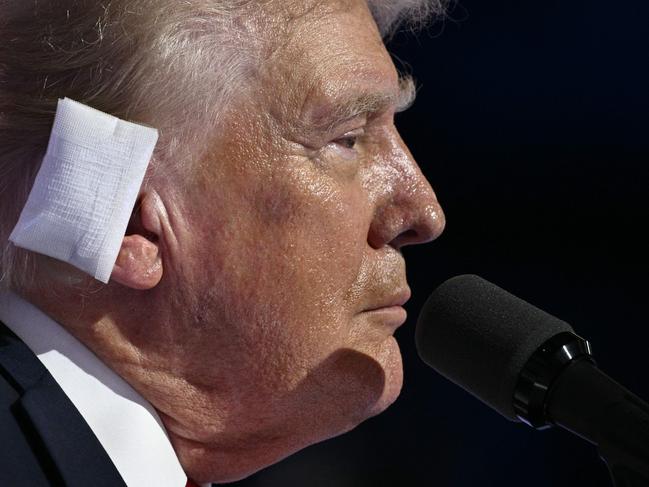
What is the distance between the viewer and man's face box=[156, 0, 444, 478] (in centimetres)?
128

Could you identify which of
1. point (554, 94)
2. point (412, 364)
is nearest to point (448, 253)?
point (412, 364)

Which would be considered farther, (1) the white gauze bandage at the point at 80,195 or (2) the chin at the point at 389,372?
(2) the chin at the point at 389,372

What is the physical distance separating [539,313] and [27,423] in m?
0.59

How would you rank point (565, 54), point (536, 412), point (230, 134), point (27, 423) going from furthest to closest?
point (565, 54) < point (230, 134) < point (27, 423) < point (536, 412)

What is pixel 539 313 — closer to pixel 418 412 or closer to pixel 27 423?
pixel 27 423

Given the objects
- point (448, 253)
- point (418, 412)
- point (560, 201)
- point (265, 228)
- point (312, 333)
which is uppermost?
point (265, 228)

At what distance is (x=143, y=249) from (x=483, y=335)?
427 millimetres

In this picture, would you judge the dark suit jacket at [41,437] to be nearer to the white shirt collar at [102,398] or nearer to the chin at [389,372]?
the white shirt collar at [102,398]

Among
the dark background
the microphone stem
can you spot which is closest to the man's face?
the microphone stem

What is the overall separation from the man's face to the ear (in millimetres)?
31

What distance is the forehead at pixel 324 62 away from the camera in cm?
129

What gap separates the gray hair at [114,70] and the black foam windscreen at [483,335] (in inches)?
14.3

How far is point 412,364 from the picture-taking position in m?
2.37

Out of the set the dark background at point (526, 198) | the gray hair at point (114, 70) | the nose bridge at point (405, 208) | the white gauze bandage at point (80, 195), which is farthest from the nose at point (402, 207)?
the dark background at point (526, 198)
